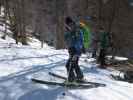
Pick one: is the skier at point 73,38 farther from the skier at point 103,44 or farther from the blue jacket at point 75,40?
the skier at point 103,44

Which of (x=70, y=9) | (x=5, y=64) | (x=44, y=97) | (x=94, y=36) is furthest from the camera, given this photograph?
(x=70, y=9)

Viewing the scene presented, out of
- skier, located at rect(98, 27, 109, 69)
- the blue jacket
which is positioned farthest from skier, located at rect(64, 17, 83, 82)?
skier, located at rect(98, 27, 109, 69)

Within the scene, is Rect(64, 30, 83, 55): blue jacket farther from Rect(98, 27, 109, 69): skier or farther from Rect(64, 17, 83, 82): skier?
Rect(98, 27, 109, 69): skier

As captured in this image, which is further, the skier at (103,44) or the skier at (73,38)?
the skier at (103,44)

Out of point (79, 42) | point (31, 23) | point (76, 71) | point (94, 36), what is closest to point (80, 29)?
point (79, 42)

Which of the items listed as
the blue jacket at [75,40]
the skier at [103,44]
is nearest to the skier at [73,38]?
the blue jacket at [75,40]

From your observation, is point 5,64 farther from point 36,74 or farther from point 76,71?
point 76,71

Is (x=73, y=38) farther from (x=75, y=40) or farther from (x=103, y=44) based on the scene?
(x=103, y=44)

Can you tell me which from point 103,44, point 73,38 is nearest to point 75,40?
point 73,38

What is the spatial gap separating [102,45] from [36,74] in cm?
625

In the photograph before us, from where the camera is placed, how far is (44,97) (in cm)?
977

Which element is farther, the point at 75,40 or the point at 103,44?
the point at 103,44

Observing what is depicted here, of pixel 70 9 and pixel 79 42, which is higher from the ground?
pixel 70 9

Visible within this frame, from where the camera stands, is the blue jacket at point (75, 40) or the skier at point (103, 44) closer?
the blue jacket at point (75, 40)
